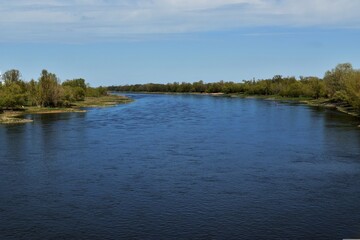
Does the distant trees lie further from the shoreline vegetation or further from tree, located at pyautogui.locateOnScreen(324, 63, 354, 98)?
tree, located at pyautogui.locateOnScreen(324, 63, 354, 98)

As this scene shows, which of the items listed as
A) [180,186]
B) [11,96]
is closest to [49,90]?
[11,96]

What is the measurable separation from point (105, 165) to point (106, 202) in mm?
14067

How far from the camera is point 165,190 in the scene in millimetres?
37625

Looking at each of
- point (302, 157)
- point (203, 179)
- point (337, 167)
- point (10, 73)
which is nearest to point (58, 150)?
point (203, 179)

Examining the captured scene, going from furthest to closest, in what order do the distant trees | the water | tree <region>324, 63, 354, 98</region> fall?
tree <region>324, 63, 354, 98</region>, the distant trees, the water

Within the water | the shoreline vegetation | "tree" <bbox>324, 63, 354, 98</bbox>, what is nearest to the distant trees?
the shoreline vegetation

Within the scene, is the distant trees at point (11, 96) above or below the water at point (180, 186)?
above

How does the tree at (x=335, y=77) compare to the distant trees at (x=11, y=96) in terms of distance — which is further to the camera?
Answer: the tree at (x=335, y=77)

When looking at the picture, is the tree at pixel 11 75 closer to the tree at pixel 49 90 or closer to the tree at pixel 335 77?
the tree at pixel 49 90

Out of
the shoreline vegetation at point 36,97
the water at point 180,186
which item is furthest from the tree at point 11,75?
the water at point 180,186

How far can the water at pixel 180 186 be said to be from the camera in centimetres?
2906

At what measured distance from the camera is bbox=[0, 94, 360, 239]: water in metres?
29.1

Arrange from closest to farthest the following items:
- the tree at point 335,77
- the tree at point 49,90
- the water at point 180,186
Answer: the water at point 180,186 → the tree at point 49,90 → the tree at point 335,77

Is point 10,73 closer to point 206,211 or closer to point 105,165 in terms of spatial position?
point 105,165
